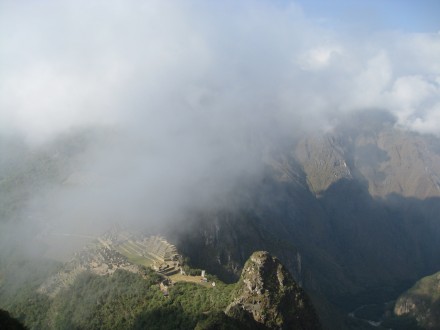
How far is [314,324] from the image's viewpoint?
4154 inches

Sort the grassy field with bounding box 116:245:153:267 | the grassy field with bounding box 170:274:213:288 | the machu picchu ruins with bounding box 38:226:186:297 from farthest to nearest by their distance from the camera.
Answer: the grassy field with bounding box 116:245:153:267 → the machu picchu ruins with bounding box 38:226:186:297 → the grassy field with bounding box 170:274:213:288

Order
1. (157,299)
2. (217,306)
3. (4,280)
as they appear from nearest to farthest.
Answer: (217,306) < (157,299) < (4,280)

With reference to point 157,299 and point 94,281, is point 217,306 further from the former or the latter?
point 94,281

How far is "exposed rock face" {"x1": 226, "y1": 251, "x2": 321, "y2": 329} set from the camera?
97.7 metres

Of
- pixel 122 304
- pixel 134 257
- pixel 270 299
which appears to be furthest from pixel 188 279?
pixel 270 299

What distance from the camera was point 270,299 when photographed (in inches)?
3935

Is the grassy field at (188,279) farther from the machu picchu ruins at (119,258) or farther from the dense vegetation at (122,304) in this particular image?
the dense vegetation at (122,304)

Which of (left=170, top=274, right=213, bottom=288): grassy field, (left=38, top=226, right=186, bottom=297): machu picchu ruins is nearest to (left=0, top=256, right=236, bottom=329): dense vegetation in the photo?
(left=170, top=274, right=213, bottom=288): grassy field

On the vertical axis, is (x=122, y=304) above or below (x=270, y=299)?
below

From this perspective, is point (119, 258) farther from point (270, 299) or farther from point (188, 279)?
point (270, 299)

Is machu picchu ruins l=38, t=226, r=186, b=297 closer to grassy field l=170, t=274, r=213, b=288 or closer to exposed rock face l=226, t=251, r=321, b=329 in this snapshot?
grassy field l=170, t=274, r=213, b=288

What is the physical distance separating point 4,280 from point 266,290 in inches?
3820

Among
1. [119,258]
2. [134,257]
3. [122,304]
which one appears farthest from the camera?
[134,257]

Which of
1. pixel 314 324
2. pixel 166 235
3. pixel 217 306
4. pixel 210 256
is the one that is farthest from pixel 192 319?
pixel 210 256
